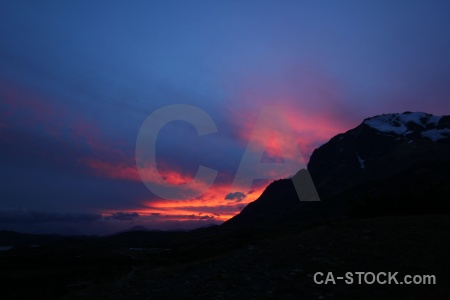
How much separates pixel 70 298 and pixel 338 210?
150302 millimetres

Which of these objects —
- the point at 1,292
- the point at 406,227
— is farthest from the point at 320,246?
the point at 1,292

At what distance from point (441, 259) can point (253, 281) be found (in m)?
9.33

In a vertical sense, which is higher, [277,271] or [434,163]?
[434,163]

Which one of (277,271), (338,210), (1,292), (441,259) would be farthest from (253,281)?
(338,210)

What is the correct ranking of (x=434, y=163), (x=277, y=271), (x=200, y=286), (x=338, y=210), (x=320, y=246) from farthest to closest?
(x=434, y=163), (x=338, y=210), (x=320, y=246), (x=277, y=271), (x=200, y=286)

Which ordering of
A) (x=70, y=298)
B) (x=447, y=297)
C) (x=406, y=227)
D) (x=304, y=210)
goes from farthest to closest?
(x=304, y=210) < (x=406, y=227) < (x=70, y=298) < (x=447, y=297)

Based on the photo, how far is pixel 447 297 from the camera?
12.1m

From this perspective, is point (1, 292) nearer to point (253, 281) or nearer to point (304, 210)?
point (253, 281)

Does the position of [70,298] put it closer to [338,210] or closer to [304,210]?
[338,210]

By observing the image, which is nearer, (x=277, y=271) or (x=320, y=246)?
(x=277, y=271)

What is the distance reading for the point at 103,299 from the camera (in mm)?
13625

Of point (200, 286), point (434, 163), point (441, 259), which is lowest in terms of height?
point (200, 286)

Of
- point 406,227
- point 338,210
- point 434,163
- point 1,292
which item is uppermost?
point 434,163

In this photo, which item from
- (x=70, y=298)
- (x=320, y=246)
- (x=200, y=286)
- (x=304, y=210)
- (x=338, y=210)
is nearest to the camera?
(x=200, y=286)
